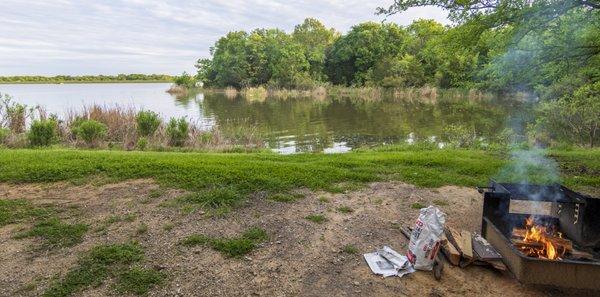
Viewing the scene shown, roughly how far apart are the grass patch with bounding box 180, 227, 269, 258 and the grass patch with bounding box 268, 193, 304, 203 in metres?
0.94

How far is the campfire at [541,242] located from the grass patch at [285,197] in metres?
2.49

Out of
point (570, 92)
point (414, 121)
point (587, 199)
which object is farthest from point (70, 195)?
point (414, 121)

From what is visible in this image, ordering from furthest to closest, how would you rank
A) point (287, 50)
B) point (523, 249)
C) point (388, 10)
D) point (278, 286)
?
1. point (287, 50)
2. point (388, 10)
3. point (523, 249)
4. point (278, 286)

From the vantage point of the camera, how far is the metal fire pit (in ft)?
10.1

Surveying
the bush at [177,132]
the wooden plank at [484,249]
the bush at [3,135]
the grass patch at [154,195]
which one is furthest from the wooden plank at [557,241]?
the bush at [3,135]

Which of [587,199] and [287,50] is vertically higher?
[287,50]

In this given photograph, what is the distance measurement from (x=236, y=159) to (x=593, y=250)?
16.9 ft

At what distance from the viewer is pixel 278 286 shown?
335cm

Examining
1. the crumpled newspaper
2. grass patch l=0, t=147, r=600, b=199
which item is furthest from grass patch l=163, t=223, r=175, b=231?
the crumpled newspaper

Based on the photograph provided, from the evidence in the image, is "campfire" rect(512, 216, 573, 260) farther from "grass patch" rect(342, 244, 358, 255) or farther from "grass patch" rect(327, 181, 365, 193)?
"grass patch" rect(327, 181, 365, 193)

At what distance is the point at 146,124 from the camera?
10.1 m

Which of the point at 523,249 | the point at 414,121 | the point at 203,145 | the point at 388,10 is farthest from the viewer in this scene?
the point at 414,121

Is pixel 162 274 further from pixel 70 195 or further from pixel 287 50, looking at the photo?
pixel 287 50

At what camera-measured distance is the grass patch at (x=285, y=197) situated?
16.7ft
